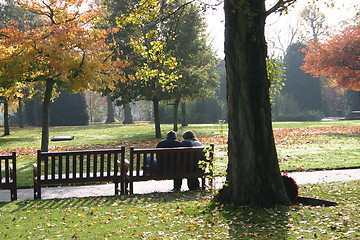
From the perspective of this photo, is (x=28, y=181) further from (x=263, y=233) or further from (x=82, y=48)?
(x=263, y=233)

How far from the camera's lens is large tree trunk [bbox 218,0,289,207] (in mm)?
7121

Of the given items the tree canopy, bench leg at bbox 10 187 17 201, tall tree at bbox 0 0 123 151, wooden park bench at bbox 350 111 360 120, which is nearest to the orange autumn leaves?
tall tree at bbox 0 0 123 151

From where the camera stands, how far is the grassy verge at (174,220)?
230 inches

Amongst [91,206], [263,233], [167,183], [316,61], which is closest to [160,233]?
[263,233]

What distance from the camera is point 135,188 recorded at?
1027 cm

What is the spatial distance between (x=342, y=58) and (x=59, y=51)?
2015 centimetres

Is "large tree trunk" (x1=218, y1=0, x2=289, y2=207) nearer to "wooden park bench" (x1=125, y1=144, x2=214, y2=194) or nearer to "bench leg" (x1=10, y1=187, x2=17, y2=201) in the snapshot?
"wooden park bench" (x1=125, y1=144, x2=214, y2=194)

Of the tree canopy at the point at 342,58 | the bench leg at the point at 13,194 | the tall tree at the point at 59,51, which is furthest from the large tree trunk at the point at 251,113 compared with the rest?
the tree canopy at the point at 342,58

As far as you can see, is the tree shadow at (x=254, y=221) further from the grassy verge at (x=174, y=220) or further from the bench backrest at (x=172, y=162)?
the bench backrest at (x=172, y=162)

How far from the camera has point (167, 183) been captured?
1085 centimetres

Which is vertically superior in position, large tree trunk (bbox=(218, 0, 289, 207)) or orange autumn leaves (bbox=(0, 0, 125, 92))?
orange autumn leaves (bbox=(0, 0, 125, 92))

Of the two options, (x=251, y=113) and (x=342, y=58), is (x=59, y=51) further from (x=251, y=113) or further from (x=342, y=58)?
(x=342, y=58)

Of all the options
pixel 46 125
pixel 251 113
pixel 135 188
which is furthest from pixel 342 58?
pixel 251 113

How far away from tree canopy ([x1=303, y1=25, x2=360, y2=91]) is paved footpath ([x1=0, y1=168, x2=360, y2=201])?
1967 cm
